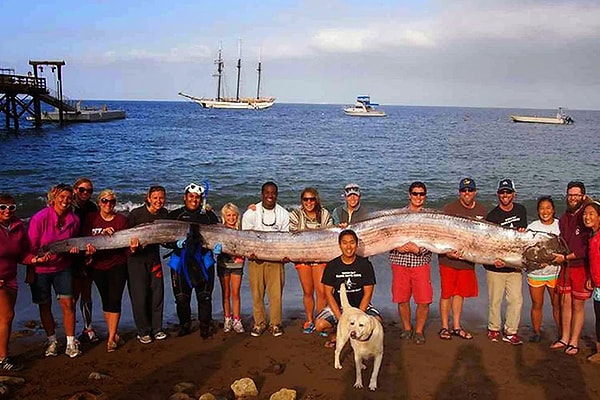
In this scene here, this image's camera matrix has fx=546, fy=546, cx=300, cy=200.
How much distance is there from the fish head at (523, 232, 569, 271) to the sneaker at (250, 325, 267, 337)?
3.23 m

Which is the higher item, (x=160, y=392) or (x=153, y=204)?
(x=153, y=204)

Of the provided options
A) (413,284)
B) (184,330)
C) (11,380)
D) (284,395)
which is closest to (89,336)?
(184,330)

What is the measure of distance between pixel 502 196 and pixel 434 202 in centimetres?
1194

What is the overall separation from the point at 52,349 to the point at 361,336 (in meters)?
3.52

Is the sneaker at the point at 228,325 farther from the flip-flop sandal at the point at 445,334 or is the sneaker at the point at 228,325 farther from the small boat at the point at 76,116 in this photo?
the small boat at the point at 76,116

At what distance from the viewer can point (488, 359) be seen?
6051mm

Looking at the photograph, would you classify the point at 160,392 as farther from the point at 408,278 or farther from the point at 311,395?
the point at 408,278

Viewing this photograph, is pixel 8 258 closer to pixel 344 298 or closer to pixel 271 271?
pixel 271 271

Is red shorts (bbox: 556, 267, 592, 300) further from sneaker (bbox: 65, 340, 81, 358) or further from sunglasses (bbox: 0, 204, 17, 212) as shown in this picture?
sunglasses (bbox: 0, 204, 17, 212)

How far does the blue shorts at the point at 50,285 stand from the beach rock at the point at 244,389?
223 centimetres

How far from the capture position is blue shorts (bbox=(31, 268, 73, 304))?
19.2ft

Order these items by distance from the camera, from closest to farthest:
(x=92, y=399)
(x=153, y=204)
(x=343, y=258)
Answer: (x=92, y=399)
(x=343, y=258)
(x=153, y=204)

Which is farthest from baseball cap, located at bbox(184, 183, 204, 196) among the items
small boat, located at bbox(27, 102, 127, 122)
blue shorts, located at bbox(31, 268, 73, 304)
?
small boat, located at bbox(27, 102, 127, 122)

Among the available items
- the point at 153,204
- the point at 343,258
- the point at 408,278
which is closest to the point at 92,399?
the point at 153,204
